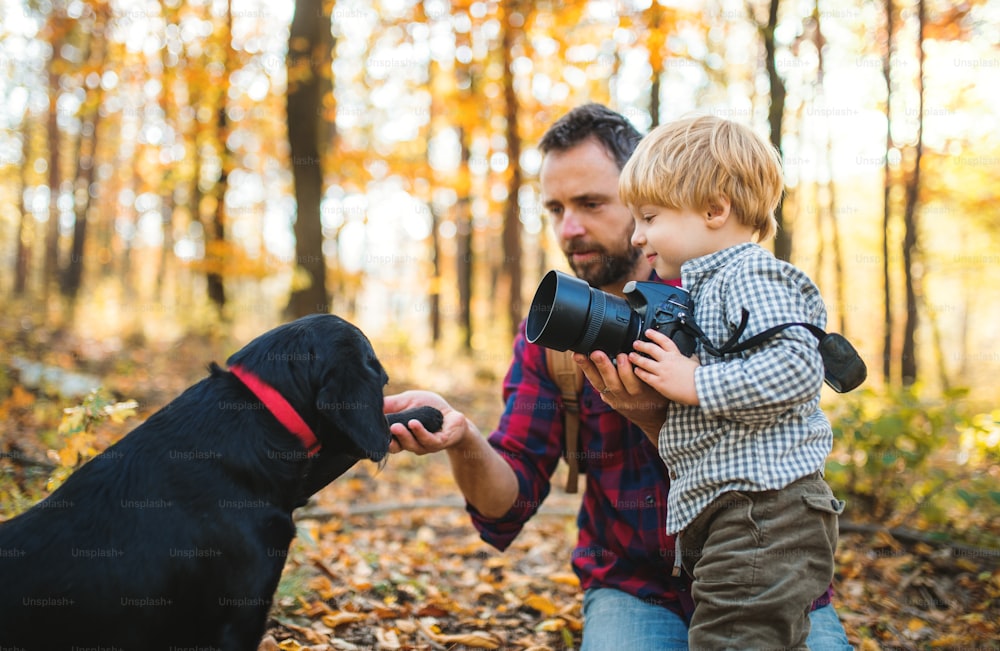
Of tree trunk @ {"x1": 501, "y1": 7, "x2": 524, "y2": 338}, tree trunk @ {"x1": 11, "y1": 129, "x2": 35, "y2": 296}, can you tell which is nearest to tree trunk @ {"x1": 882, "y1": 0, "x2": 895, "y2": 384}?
tree trunk @ {"x1": 501, "y1": 7, "x2": 524, "y2": 338}

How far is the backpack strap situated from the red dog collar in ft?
4.00

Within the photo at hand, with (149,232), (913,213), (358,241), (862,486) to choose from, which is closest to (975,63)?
(913,213)

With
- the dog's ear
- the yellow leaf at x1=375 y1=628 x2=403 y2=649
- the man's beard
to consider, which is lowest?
the yellow leaf at x1=375 y1=628 x2=403 y2=649

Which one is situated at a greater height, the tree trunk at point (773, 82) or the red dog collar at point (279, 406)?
the tree trunk at point (773, 82)

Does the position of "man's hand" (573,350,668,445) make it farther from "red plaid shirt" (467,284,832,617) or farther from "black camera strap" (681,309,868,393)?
"red plaid shirt" (467,284,832,617)

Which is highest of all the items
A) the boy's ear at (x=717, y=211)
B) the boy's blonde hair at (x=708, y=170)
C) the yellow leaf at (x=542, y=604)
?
the boy's blonde hair at (x=708, y=170)

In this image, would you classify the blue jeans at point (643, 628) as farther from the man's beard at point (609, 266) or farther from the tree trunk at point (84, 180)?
the tree trunk at point (84, 180)

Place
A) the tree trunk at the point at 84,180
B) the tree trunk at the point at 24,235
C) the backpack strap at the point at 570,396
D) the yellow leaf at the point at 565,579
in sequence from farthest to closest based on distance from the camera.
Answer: the tree trunk at the point at 24,235 → the tree trunk at the point at 84,180 → the yellow leaf at the point at 565,579 → the backpack strap at the point at 570,396

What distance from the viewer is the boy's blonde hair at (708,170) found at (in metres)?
2.26

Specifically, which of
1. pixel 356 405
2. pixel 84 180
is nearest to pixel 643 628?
pixel 356 405

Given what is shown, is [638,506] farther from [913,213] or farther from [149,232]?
[149,232]

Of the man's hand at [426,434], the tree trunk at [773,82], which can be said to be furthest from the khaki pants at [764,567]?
→ the tree trunk at [773,82]

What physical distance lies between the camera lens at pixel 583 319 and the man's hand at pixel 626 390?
5 centimetres

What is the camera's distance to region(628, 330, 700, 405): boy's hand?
206 cm
